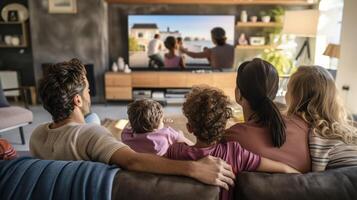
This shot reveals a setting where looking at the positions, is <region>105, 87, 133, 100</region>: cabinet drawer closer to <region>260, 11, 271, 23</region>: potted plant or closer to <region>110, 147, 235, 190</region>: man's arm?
<region>260, 11, 271, 23</region>: potted plant

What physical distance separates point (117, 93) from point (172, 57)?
1226mm

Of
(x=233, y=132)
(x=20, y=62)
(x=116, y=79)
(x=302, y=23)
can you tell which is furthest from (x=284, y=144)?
(x=20, y=62)

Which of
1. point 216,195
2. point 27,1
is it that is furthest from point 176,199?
point 27,1

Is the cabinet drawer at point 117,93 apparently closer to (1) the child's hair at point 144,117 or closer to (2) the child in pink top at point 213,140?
(1) the child's hair at point 144,117

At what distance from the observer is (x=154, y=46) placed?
6.18m

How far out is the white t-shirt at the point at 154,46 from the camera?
20.2ft

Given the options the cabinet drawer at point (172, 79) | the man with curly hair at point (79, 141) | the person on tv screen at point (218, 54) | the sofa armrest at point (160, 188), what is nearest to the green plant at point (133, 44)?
the cabinet drawer at point (172, 79)

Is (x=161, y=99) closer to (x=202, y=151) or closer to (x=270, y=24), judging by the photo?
(x=270, y=24)

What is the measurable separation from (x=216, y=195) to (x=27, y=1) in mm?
6019

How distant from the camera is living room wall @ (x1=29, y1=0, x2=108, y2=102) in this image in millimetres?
5754

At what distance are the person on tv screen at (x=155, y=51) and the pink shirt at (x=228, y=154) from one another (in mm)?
5081

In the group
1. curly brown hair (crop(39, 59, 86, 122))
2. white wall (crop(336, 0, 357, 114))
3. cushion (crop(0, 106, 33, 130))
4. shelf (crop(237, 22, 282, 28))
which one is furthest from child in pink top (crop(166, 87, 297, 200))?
shelf (crop(237, 22, 282, 28))

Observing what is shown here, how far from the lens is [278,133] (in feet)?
4.19

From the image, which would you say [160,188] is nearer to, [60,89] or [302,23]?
[60,89]
